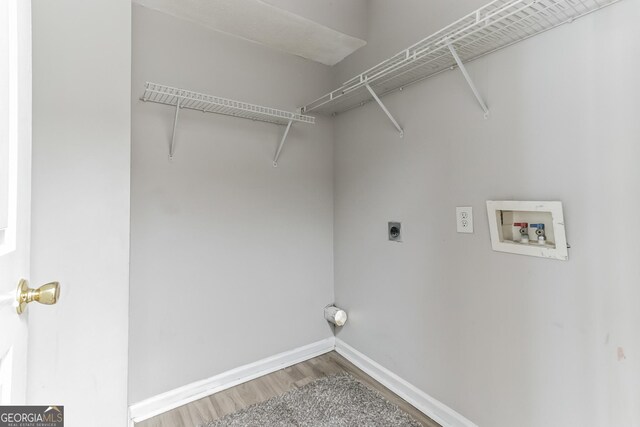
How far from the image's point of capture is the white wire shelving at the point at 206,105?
1521 mm

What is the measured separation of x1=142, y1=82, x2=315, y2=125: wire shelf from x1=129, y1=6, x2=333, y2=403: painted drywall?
6cm

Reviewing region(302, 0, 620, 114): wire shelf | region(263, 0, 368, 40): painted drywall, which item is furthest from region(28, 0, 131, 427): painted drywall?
region(302, 0, 620, 114): wire shelf

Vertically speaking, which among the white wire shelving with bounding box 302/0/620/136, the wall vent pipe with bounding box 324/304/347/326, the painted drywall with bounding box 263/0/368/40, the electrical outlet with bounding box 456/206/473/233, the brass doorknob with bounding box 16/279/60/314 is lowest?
the wall vent pipe with bounding box 324/304/347/326

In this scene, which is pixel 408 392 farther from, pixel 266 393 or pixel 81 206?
pixel 81 206

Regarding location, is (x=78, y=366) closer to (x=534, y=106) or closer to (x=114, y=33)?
(x=114, y=33)

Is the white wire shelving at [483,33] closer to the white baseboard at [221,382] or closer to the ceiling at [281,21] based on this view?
the ceiling at [281,21]

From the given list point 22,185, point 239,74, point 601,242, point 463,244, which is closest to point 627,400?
point 601,242

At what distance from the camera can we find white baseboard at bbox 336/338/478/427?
5.02ft

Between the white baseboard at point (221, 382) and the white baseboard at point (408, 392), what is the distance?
0.90 feet

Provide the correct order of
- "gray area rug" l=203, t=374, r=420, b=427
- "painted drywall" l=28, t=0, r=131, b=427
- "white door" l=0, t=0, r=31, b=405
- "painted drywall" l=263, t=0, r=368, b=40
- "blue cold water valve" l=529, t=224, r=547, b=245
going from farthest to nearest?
"painted drywall" l=263, t=0, r=368, b=40 < "gray area rug" l=203, t=374, r=420, b=427 < "blue cold water valve" l=529, t=224, r=547, b=245 < "painted drywall" l=28, t=0, r=131, b=427 < "white door" l=0, t=0, r=31, b=405

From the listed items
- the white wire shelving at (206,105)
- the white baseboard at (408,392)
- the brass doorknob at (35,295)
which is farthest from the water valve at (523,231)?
the brass doorknob at (35,295)

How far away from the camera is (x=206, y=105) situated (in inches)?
68.4

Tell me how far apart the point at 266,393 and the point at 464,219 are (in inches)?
62.6

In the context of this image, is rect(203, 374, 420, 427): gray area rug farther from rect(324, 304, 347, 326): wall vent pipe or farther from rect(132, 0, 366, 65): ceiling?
rect(132, 0, 366, 65): ceiling
